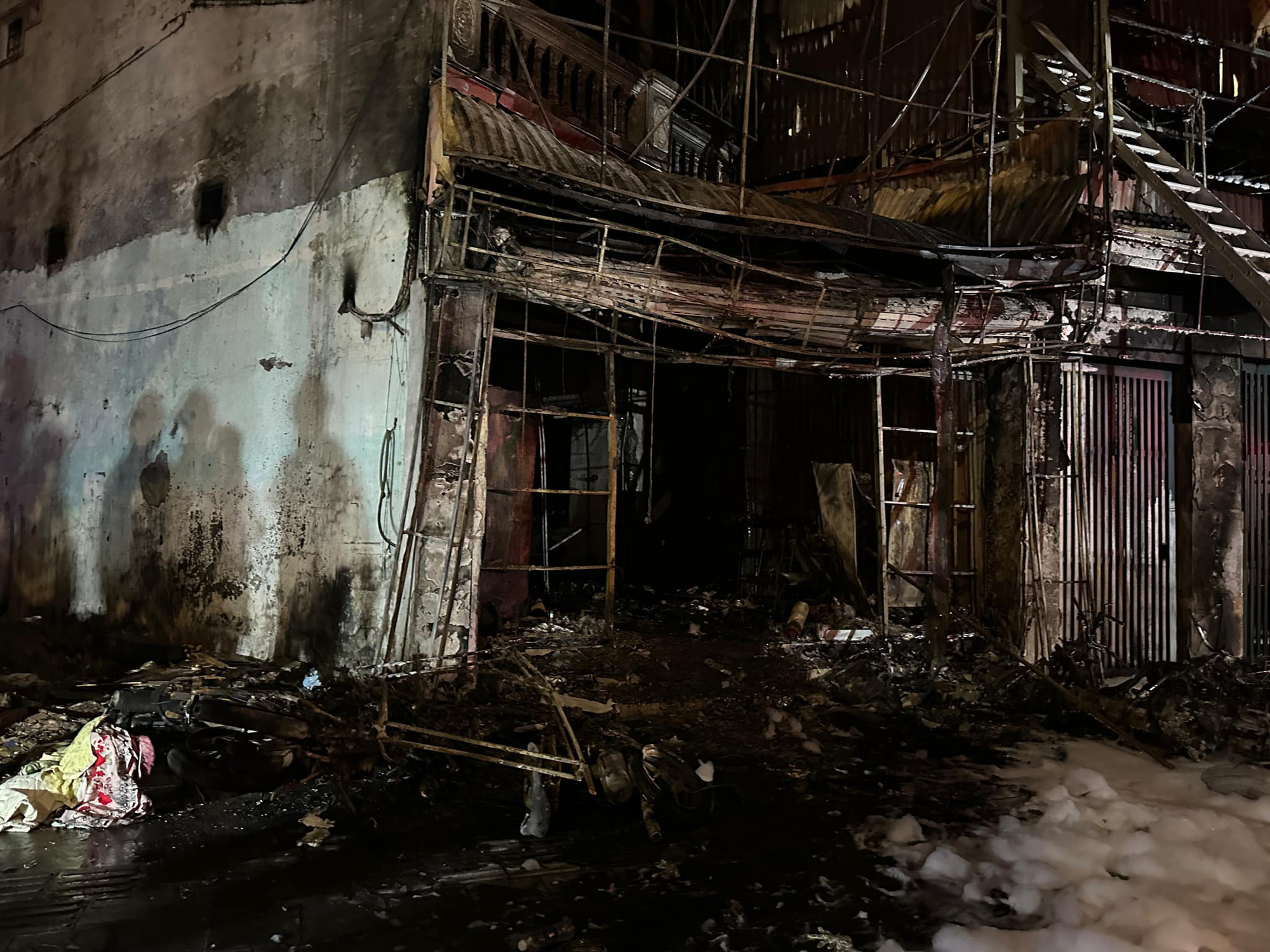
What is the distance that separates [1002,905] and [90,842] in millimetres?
4637

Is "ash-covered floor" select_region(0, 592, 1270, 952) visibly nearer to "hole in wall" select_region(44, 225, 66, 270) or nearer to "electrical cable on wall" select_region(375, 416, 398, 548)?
"electrical cable on wall" select_region(375, 416, 398, 548)

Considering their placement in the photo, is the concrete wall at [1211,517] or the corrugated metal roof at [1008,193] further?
the concrete wall at [1211,517]

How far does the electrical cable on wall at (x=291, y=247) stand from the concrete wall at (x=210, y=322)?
0.16 ft

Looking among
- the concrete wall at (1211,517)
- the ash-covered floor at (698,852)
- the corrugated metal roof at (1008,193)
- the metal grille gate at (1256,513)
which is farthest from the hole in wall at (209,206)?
the metal grille gate at (1256,513)

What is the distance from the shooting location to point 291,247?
746cm

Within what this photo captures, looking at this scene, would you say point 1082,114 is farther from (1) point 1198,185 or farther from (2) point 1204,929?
(2) point 1204,929

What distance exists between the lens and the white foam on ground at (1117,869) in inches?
127

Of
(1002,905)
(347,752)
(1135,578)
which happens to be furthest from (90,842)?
(1135,578)

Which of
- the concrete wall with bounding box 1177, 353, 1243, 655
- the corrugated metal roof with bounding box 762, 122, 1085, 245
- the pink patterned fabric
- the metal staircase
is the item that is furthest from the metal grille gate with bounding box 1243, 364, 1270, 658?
the pink patterned fabric

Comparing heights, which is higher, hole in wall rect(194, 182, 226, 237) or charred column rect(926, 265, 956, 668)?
hole in wall rect(194, 182, 226, 237)

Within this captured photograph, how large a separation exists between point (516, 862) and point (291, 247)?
6143mm

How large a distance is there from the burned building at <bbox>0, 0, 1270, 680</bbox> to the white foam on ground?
9.23 ft

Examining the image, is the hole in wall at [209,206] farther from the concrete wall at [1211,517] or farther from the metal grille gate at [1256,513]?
the metal grille gate at [1256,513]

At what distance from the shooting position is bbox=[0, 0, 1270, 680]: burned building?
6574 mm
